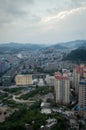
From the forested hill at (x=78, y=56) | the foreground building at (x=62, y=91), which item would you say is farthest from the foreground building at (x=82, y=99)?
the forested hill at (x=78, y=56)

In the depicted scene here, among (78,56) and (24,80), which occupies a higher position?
(78,56)

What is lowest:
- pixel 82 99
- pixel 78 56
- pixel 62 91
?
pixel 82 99

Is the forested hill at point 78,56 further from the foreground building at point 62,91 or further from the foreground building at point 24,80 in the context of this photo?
the foreground building at point 62,91

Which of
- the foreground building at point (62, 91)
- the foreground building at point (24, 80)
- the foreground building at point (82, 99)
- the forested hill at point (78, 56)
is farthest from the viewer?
the forested hill at point (78, 56)

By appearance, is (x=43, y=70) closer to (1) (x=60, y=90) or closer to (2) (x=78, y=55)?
(2) (x=78, y=55)

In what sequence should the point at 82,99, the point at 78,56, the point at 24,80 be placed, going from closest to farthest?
1. the point at 82,99
2. the point at 24,80
3. the point at 78,56

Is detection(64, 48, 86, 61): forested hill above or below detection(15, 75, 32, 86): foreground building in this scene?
above

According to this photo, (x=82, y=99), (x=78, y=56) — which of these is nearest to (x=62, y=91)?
(x=82, y=99)

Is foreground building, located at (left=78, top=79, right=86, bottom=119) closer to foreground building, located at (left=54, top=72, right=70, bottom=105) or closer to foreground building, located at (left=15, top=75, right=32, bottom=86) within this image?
foreground building, located at (left=54, top=72, right=70, bottom=105)

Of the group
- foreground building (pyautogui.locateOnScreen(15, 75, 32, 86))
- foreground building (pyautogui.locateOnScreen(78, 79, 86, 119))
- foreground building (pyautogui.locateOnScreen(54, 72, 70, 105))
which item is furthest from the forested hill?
foreground building (pyautogui.locateOnScreen(78, 79, 86, 119))

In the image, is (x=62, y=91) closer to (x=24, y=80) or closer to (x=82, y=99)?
(x=82, y=99)

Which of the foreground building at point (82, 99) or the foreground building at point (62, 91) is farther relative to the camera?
the foreground building at point (62, 91)
